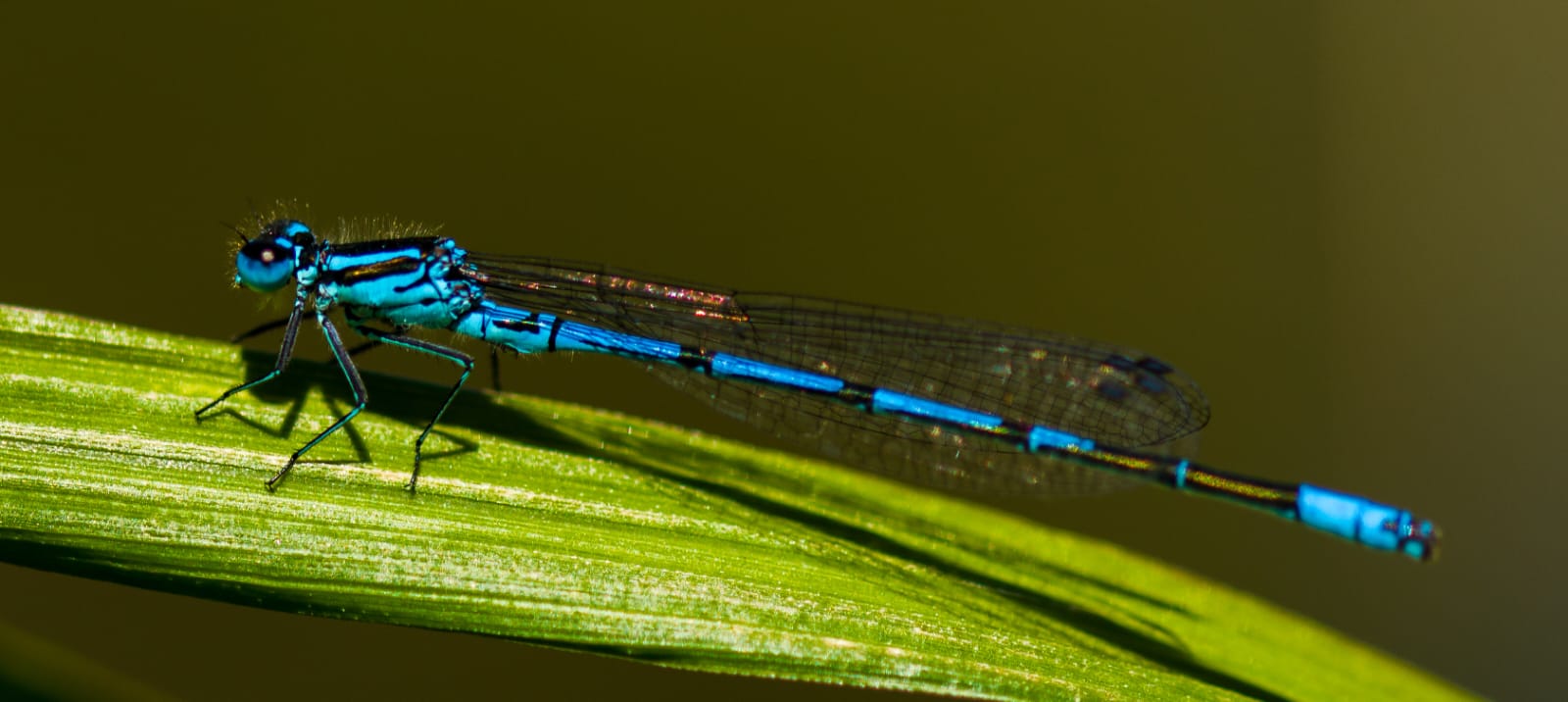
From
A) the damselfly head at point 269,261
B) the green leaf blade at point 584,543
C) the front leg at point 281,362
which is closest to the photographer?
the green leaf blade at point 584,543

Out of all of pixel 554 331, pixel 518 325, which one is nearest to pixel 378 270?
pixel 518 325

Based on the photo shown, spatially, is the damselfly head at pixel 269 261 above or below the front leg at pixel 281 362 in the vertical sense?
above

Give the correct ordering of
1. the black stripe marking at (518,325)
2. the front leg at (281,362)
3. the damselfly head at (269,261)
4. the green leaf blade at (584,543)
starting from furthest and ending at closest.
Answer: the black stripe marking at (518,325) → the damselfly head at (269,261) → the front leg at (281,362) → the green leaf blade at (584,543)

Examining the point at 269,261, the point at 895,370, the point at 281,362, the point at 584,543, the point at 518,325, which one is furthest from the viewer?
the point at 895,370

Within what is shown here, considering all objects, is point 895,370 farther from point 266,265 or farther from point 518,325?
point 266,265

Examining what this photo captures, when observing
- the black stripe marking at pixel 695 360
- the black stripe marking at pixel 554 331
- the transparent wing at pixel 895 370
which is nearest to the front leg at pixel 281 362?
the transparent wing at pixel 895 370

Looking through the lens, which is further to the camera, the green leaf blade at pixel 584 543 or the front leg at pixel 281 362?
the front leg at pixel 281 362

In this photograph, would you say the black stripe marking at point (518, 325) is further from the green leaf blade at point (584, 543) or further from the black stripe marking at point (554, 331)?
the green leaf blade at point (584, 543)

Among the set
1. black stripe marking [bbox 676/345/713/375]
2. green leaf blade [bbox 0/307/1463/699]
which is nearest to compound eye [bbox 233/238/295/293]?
green leaf blade [bbox 0/307/1463/699]

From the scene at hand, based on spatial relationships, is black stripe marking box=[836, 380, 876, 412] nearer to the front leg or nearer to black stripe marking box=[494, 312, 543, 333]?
black stripe marking box=[494, 312, 543, 333]
